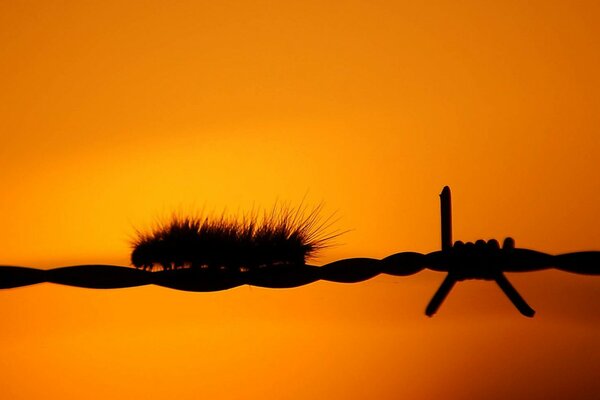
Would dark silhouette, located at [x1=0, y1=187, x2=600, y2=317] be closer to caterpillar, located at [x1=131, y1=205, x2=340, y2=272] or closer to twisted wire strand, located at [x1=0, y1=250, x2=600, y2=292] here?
twisted wire strand, located at [x1=0, y1=250, x2=600, y2=292]

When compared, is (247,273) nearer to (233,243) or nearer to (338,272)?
(338,272)

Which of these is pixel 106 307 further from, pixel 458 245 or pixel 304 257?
pixel 458 245

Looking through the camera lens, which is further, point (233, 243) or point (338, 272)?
point (233, 243)

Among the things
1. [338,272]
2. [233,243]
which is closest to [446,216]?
[338,272]

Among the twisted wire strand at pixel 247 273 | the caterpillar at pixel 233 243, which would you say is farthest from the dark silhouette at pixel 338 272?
the caterpillar at pixel 233 243
